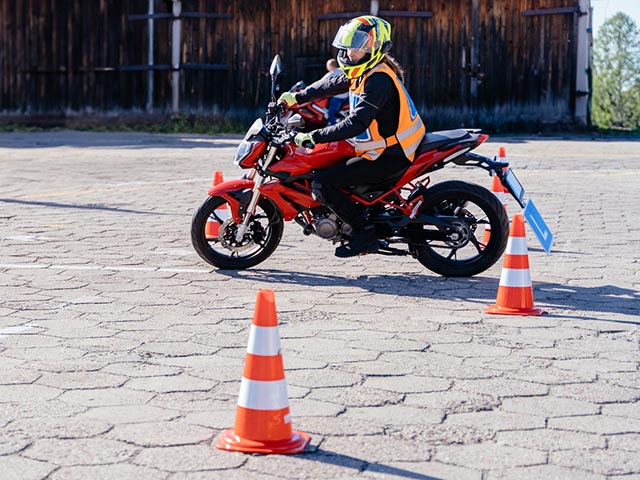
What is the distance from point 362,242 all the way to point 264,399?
3931 mm

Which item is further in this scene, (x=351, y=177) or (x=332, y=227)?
(x=332, y=227)

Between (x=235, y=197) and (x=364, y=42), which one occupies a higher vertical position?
(x=364, y=42)

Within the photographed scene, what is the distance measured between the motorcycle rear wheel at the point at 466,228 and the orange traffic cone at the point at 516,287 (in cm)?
102

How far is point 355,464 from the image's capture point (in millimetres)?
4172

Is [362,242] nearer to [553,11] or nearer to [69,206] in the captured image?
[69,206]

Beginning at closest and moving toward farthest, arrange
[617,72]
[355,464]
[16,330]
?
1. [355,464]
2. [16,330]
3. [617,72]

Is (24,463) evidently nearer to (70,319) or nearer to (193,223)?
(70,319)

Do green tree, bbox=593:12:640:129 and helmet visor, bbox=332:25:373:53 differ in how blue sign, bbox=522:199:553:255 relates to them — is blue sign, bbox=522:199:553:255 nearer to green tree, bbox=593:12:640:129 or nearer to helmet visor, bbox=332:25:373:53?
helmet visor, bbox=332:25:373:53

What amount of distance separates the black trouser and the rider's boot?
0.19 ft

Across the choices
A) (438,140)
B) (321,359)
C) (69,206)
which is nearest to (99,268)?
(438,140)

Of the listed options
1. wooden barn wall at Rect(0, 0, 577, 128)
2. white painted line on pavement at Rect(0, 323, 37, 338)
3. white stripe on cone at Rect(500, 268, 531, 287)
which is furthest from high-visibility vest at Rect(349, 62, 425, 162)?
wooden barn wall at Rect(0, 0, 577, 128)

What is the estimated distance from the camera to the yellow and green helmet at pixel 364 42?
777 cm

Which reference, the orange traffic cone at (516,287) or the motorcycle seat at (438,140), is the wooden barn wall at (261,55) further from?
the orange traffic cone at (516,287)

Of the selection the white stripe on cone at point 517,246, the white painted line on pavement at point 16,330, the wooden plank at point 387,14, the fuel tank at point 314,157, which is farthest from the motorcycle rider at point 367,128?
the wooden plank at point 387,14
